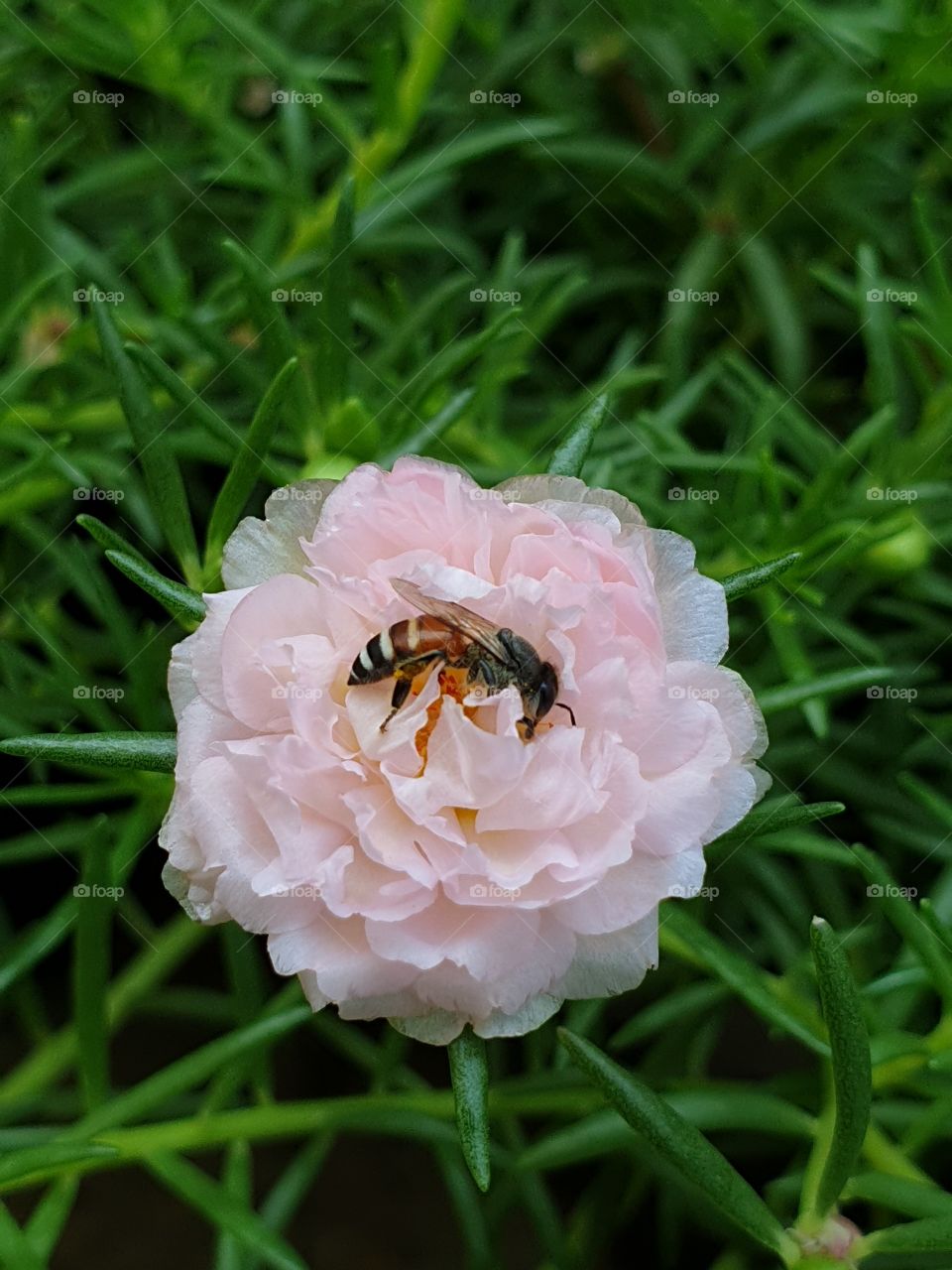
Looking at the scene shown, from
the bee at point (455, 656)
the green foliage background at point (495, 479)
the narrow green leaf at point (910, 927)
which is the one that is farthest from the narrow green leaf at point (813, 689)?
the bee at point (455, 656)

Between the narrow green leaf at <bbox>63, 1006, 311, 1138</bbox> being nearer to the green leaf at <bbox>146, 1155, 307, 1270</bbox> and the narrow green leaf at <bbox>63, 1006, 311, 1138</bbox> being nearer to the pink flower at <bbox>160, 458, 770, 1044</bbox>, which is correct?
the green leaf at <bbox>146, 1155, 307, 1270</bbox>

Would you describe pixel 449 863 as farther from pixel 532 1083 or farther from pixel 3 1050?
pixel 3 1050

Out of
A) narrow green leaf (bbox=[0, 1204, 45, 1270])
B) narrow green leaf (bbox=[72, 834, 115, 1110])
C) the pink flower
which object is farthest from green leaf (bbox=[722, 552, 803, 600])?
narrow green leaf (bbox=[0, 1204, 45, 1270])

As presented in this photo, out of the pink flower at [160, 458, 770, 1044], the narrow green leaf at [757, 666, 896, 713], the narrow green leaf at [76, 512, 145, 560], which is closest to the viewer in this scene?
the pink flower at [160, 458, 770, 1044]

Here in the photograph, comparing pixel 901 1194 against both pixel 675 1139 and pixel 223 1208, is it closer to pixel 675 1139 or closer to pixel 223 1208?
pixel 675 1139

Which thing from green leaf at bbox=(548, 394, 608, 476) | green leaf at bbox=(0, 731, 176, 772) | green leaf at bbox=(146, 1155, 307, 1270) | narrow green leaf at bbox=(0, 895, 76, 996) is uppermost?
green leaf at bbox=(548, 394, 608, 476)

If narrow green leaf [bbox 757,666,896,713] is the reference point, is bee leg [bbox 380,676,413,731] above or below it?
above
